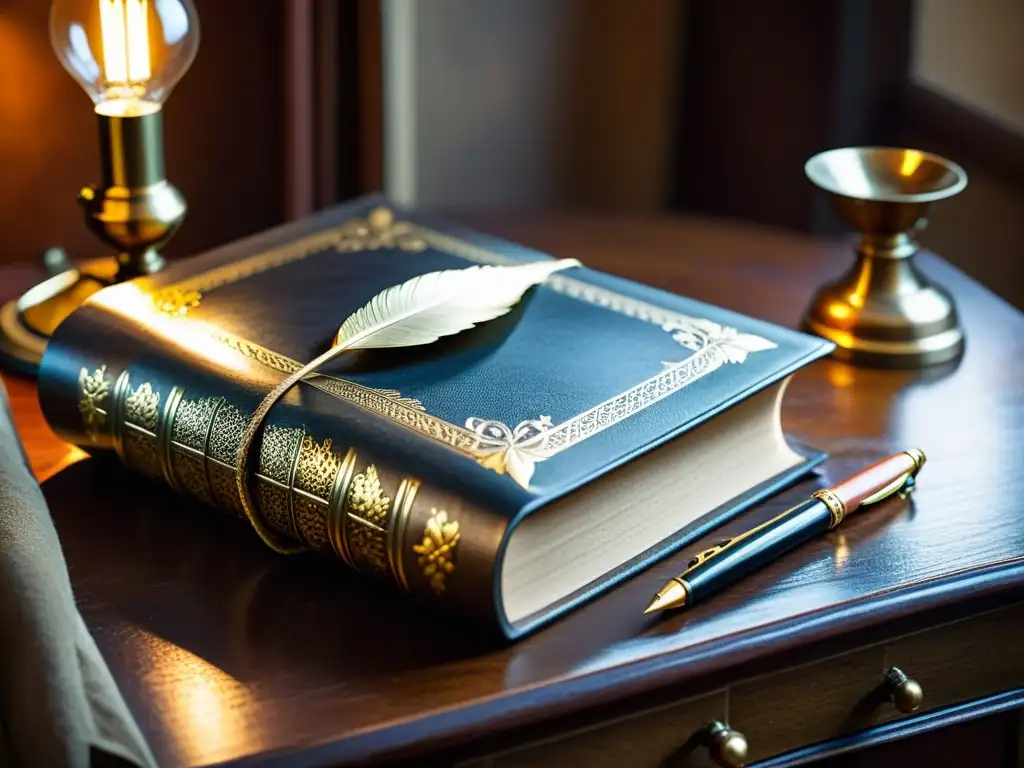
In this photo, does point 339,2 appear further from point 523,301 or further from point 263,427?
point 263,427

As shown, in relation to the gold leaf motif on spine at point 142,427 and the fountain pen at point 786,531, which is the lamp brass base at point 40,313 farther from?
the fountain pen at point 786,531

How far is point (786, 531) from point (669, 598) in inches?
Result: 3.3

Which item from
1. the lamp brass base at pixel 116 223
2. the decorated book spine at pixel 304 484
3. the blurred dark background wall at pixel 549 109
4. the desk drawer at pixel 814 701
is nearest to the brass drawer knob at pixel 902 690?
the desk drawer at pixel 814 701

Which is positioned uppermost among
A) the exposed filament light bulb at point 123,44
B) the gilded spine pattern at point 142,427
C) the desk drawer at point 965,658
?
the exposed filament light bulb at point 123,44

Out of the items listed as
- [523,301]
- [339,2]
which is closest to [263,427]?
[523,301]

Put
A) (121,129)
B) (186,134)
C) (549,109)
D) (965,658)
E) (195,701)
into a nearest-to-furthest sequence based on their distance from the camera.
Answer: (195,701) → (965,658) → (121,129) → (186,134) → (549,109)

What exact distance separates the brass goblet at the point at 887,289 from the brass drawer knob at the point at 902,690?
0.29 m

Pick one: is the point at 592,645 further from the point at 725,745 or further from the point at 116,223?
the point at 116,223

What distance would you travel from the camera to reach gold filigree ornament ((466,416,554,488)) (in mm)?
598

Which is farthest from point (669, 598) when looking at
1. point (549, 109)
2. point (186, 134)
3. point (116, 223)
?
point (549, 109)

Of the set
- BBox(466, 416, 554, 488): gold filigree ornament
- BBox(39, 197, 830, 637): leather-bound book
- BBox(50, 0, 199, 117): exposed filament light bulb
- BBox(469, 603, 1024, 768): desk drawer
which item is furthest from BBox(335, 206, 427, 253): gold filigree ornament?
BBox(469, 603, 1024, 768): desk drawer

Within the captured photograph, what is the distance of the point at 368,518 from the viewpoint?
0.61 m

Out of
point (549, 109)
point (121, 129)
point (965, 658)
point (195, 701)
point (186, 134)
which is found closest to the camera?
point (195, 701)

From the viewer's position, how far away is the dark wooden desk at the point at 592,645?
57 cm
